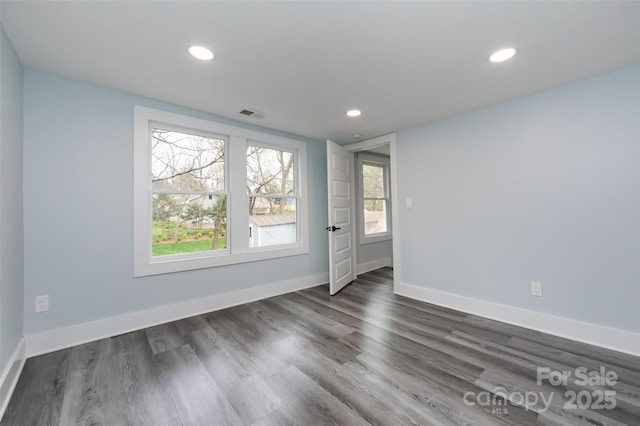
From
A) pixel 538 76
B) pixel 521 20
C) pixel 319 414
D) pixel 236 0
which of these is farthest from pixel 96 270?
pixel 538 76

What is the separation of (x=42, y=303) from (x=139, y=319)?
27.8 inches

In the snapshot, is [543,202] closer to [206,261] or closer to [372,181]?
[372,181]

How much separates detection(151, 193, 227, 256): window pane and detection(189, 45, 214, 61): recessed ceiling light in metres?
1.50

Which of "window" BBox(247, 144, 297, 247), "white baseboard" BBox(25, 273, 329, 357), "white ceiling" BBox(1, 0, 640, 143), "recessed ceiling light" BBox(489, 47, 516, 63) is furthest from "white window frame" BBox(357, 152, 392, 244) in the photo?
"recessed ceiling light" BBox(489, 47, 516, 63)

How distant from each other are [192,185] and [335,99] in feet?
6.01

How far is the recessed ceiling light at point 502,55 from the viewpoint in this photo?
1.80 meters

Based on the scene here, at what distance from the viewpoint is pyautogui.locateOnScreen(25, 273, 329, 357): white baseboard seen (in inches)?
81.1

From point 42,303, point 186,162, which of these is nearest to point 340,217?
point 186,162

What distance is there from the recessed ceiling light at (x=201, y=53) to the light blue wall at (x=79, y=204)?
1.08 meters

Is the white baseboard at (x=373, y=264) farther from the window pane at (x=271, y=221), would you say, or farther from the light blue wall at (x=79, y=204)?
the light blue wall at (x=79, y=204)

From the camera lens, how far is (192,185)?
2912mm

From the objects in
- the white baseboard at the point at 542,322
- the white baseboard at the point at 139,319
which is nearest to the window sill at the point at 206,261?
the white baseboard at the point at 139,319

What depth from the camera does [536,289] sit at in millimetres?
2465

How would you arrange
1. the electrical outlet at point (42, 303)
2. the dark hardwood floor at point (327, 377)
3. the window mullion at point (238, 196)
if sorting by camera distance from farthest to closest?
the window mullion at point (238, 196), the electrical outlet at point (42, 303), the dark hardwood floor at point (327, 377)
